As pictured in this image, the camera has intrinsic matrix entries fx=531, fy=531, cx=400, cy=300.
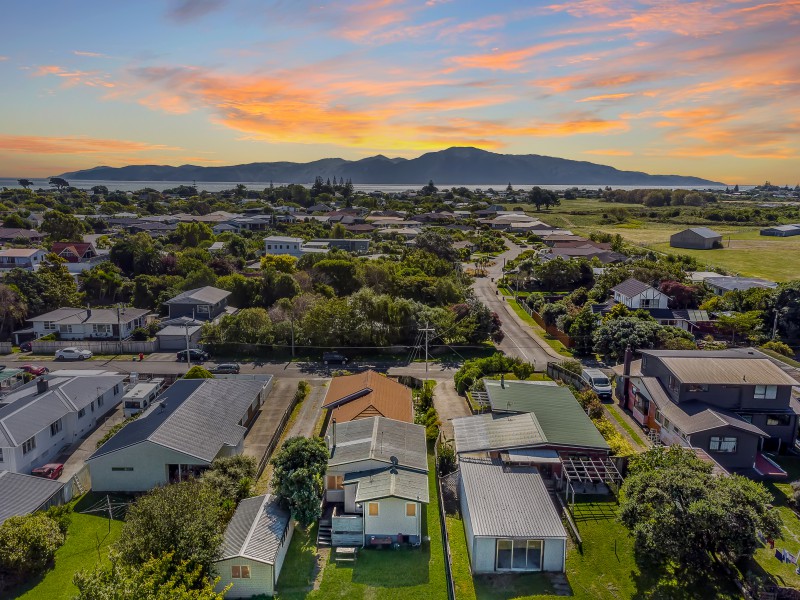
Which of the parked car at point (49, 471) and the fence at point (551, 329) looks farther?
the fence at point (551, 329)

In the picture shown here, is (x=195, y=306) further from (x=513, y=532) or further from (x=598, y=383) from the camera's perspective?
(x=513, y=532)

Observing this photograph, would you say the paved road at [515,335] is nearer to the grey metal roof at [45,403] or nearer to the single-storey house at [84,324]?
the grey metal roof at [45,403]

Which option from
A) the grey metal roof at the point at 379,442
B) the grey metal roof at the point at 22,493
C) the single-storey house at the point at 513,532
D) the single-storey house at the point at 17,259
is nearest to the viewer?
the single-storey house at the point at 513,532

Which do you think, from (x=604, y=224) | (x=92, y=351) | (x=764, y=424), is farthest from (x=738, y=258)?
(x=92, y=351)

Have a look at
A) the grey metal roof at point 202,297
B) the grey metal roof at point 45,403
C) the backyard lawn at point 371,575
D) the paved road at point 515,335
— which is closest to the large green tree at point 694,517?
the backyard lawn at point 371,575

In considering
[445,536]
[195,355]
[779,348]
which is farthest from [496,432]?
[779,348]

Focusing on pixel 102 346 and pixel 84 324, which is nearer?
pixel 102 346

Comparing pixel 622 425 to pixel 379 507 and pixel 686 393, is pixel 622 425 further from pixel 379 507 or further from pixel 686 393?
pixel 379 507

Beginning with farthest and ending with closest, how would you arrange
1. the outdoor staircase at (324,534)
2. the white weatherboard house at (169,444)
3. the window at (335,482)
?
the white weatherboard house at (169,444)
the window at (335,482)
the outdoor staircase at (324,534)
